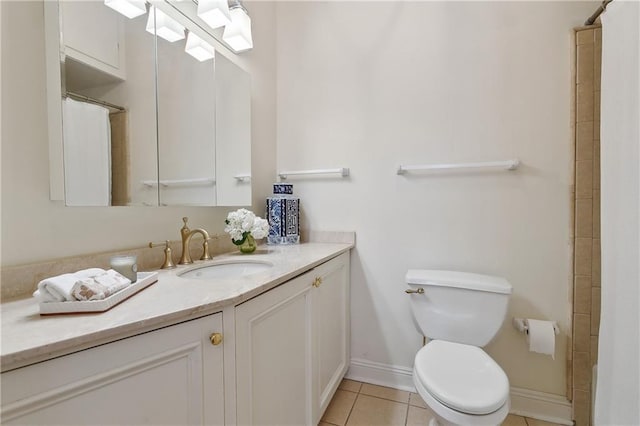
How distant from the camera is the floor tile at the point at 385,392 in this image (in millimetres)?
1567

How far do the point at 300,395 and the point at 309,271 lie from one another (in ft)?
1.62

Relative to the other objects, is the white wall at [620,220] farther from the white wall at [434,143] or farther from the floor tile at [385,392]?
the floor tile at [385,392]

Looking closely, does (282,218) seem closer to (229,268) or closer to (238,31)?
(229,268)

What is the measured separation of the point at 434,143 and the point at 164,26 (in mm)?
1455

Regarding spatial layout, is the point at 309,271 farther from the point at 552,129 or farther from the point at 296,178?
the point at 552,129

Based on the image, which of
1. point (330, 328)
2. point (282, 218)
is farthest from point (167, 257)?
point (330, 328)

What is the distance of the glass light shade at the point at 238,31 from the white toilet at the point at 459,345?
5.07 feet

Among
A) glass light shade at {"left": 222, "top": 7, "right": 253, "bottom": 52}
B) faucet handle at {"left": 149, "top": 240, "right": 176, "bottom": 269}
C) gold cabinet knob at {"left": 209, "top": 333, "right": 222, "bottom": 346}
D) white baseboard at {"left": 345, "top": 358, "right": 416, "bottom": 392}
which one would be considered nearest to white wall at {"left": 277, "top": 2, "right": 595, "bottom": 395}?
white baseboard at {"left": 345, "top": 358, "right": 416, "bottom": 392}

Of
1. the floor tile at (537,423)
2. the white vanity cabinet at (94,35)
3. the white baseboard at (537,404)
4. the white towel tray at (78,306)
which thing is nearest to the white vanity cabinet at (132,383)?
the white towel tray at (78,306)

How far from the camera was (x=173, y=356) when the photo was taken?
61 centimetres

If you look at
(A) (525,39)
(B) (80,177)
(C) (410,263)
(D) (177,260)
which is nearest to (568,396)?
(C) (410,263)

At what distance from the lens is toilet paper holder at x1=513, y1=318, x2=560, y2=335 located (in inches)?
52.7

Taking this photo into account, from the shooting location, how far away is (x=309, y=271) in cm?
115

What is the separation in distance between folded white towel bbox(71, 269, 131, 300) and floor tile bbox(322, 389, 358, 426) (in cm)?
128
